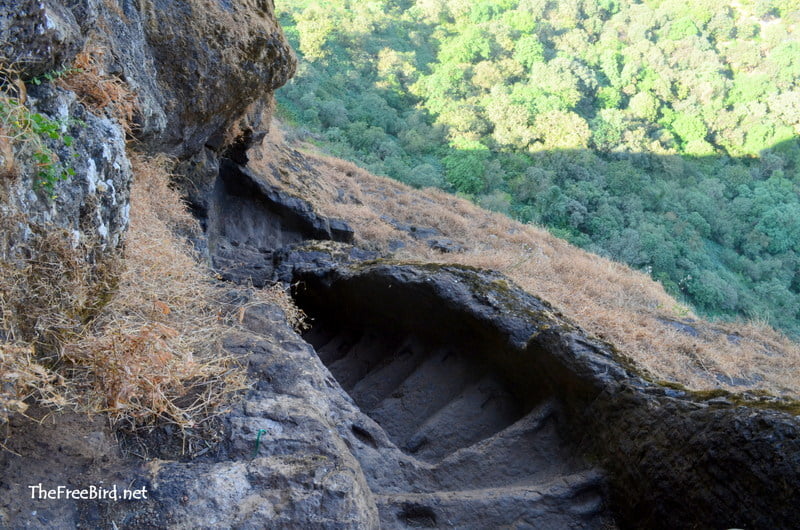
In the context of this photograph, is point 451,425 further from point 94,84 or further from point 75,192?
point 94,84

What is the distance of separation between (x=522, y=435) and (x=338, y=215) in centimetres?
900

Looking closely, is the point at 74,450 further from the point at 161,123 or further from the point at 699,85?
the point at 699,85

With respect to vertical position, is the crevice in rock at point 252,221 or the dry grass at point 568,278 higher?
the dry grass at point 568,278

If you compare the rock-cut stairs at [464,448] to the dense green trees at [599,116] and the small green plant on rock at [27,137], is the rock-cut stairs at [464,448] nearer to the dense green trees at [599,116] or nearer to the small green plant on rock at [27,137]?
the small green plant on rock at [27,137]

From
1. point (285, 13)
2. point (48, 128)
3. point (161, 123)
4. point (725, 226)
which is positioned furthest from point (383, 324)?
point (285, 13)

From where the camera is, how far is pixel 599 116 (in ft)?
171

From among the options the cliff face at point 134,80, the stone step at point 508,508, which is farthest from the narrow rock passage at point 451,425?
the cliff face at point 134,80

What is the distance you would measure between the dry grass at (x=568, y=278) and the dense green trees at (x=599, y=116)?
14.0 metres

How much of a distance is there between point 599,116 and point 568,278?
45611mm

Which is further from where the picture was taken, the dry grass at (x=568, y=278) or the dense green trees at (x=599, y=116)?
the dense green trees at (x=599, y=116)

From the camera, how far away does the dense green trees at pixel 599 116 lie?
119 ft

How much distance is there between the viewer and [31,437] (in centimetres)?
197

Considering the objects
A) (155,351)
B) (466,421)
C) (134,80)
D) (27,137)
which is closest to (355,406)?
(466,421)

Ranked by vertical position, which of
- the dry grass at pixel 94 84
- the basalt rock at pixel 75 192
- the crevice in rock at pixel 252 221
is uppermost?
the dry grass at pixel 94 84
